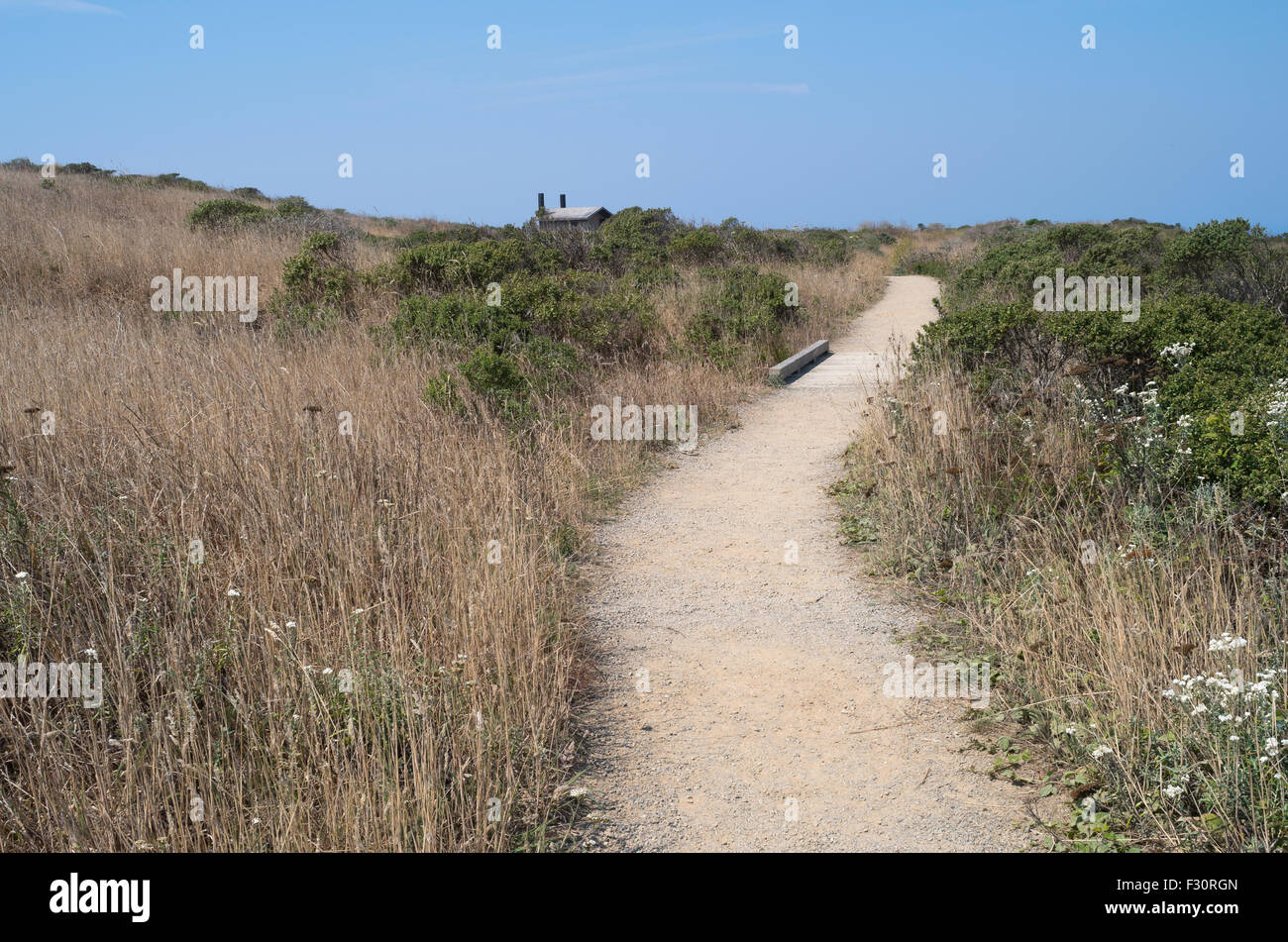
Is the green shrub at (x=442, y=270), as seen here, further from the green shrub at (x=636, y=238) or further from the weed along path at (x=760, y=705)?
the weed along path at (x=760, y=705)

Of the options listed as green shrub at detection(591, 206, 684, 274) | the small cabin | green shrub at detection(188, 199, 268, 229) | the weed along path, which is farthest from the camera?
the small cabin

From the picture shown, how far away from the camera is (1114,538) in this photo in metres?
4.69

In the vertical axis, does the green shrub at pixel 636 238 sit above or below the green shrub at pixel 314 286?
above

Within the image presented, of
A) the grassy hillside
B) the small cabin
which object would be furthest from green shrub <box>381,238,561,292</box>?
the small cabin

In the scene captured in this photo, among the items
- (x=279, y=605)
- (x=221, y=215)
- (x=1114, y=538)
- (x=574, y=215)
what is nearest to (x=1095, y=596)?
(x=1114, y=538)

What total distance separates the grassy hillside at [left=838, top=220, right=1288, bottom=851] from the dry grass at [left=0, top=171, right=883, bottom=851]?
203 centimetres

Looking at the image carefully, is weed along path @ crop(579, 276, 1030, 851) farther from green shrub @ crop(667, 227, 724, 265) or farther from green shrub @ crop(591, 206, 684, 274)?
green shrub @ crop(667, 227, 724, 265)

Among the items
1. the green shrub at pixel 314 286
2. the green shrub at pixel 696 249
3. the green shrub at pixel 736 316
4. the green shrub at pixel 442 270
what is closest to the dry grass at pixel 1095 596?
the green shrub at pixel 736 316

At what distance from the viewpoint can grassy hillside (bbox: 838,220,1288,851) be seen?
10.3 ft

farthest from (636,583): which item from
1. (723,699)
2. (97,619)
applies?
(97,619)

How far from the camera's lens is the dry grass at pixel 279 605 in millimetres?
2980

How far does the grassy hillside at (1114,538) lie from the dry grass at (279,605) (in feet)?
6.65

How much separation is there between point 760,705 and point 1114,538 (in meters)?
2.12

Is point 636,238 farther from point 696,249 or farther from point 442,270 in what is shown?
point 442,270
